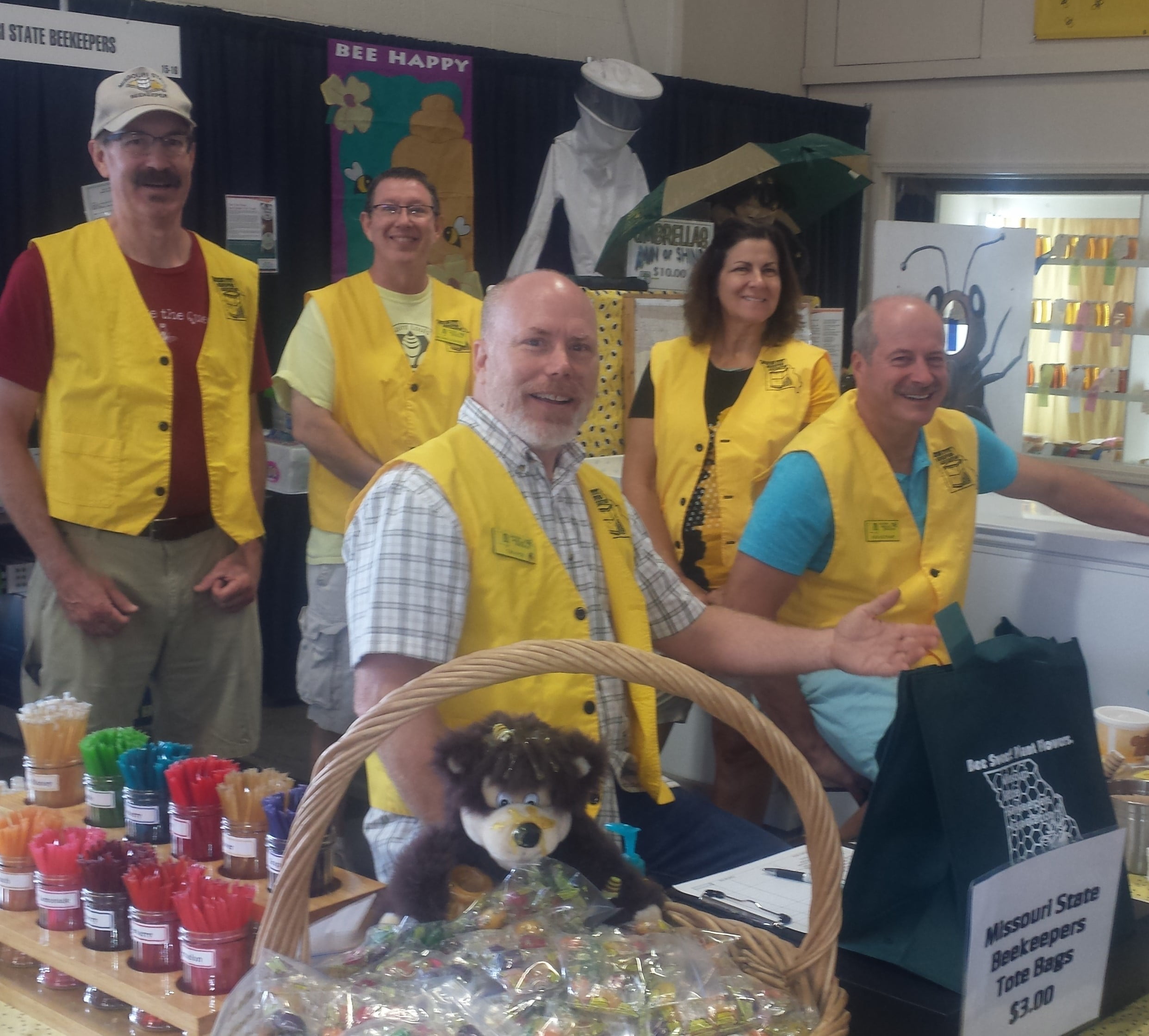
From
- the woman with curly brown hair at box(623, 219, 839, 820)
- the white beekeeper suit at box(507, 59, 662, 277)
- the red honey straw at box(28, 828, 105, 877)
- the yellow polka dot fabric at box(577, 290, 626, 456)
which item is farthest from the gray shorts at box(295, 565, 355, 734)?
the white beekeeper suit at box(507, 59, 662, 277)

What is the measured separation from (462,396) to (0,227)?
1.77 meters

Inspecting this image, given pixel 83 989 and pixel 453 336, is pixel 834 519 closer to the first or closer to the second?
pixel 453 336

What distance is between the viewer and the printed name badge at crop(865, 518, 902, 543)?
7.80 ft

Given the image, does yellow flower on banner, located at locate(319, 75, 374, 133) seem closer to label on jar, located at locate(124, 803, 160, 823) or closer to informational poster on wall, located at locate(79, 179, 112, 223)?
informational poster on wall, located at locate(79, 179, 112, 223)

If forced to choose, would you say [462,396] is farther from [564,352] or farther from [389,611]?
[389,611]

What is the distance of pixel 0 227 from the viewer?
3.96 metres

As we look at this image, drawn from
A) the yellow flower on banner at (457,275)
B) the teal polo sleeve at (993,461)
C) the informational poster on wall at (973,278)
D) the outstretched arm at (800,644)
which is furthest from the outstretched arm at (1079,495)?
the yellow flower on banner at (457,275)

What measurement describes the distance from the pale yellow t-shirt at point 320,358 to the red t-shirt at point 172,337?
407mm

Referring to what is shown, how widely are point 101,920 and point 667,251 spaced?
3874 mm

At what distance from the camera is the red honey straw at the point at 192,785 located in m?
1.41

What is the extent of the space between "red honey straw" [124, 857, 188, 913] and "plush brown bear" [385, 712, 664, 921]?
0.22 meters

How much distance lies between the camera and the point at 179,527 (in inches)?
103

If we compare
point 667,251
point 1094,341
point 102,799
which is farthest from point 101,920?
point 1094,341

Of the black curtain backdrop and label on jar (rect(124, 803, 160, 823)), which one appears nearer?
label on jar (rect(124, 803, 160, 823))
